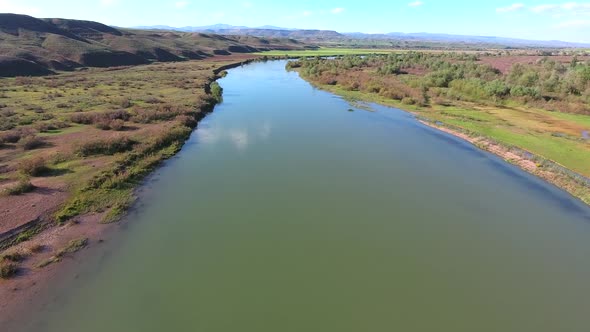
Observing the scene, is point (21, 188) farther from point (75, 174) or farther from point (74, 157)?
point (74, 157)

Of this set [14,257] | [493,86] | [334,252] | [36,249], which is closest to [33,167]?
[36,249]

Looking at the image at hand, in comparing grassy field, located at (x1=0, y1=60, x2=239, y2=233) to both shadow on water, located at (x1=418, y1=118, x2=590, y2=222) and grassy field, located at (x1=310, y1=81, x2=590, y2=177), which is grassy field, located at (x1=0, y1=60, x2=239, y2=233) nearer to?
shadow on water, located at (x1=418, y1=118, x2=590, y2=222)

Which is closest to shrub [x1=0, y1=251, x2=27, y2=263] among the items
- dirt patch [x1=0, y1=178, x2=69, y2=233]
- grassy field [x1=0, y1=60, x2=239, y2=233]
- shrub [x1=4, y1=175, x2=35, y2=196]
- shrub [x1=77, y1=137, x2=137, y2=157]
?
dirt patch [x1=0, y1=178, x2=69, y2=233]

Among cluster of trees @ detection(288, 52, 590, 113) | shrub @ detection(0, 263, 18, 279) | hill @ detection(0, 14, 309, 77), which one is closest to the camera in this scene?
shrub @ detection(0, 263, 18, 279)

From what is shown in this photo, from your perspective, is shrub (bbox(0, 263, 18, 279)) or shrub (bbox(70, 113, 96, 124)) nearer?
shrub (bbox(0, 263, 18, 279))

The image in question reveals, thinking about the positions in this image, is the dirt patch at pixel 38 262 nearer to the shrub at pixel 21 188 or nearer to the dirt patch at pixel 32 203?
the dirt patch at pixel 32 203
